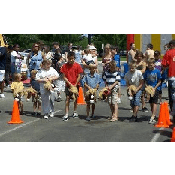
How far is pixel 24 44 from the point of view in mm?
→ 52531

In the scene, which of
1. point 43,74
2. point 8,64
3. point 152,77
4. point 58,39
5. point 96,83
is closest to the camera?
point 152,77

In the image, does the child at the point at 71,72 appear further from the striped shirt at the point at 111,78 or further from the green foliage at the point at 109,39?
the green foliage at the point at 109,39

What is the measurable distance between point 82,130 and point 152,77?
241 cm

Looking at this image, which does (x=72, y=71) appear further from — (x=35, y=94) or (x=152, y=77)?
(x=152, y=77)

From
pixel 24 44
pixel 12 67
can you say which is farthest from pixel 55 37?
pixel 12 67

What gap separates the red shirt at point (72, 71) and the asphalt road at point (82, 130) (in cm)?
107

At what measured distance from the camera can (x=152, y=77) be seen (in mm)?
10648

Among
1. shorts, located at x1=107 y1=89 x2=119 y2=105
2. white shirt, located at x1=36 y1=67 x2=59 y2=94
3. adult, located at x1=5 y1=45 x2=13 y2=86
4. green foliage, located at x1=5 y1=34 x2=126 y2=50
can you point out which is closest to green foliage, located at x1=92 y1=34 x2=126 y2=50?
green foliage, located at x1=5 y1=34 x2=126 y2=50

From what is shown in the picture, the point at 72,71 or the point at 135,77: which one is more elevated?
the point at 72,71

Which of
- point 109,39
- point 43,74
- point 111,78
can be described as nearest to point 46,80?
point 43,74

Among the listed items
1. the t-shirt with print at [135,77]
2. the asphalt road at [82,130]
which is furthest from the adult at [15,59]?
the t-shirt with print at [135,77]

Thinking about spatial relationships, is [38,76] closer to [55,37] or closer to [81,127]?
[81,127]

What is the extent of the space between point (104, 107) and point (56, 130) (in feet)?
13.3

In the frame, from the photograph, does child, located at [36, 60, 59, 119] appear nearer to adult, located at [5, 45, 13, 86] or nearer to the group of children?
the group of children
